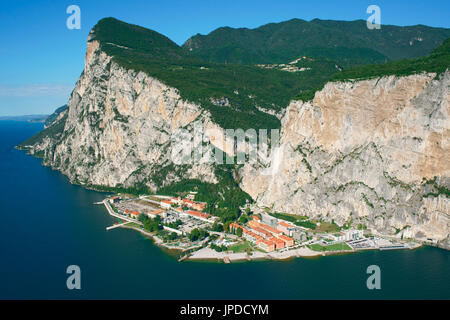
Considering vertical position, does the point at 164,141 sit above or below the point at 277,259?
above

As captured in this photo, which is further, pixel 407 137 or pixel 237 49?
pixel 237 49

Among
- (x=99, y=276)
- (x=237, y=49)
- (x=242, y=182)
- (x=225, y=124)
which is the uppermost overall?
(x=237, y=49)

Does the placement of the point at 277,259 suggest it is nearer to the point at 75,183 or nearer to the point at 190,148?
the point at 190,148

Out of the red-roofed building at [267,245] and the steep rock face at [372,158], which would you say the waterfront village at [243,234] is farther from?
the steep rock face at [372,158]

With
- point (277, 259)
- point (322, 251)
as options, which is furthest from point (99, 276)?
point (322, 251)

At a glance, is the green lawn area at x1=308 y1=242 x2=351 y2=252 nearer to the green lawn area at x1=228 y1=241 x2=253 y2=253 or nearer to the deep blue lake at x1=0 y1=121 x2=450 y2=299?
the deep blue lake at x1=0 y1=121 x2=450 y2=299

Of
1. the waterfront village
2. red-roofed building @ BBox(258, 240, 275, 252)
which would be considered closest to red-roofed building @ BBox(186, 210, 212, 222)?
the waterfront village

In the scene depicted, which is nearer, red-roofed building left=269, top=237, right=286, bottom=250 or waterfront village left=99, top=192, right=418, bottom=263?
waterfront village left=99, top=192, right=418, bottom=263
